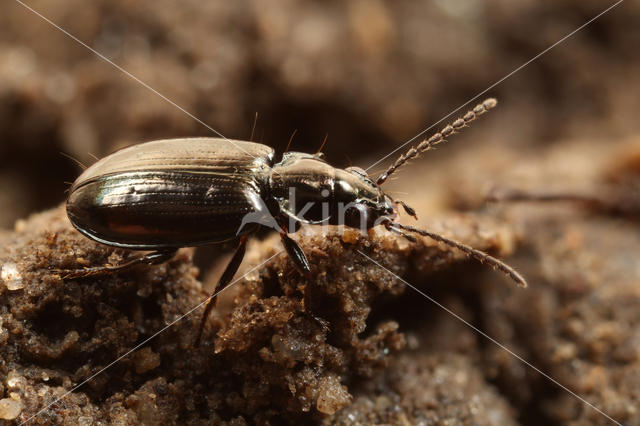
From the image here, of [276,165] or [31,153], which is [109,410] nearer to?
[276,165]

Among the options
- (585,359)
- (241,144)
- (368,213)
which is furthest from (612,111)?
(241,144)

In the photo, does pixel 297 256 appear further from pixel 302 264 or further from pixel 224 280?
pixel 224 280

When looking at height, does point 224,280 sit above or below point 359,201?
below

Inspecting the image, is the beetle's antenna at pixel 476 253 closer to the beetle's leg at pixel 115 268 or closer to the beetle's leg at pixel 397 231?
the beetle's leg at pixel 397 231

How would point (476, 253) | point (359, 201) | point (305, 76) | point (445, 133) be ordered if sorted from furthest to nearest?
point (305, 76) < point (445, 133) < point (359, 201) < point (476, 253)

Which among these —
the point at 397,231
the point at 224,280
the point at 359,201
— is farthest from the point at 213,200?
the point at 397,231

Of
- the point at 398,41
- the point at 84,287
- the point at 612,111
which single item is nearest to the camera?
the point at 84,287

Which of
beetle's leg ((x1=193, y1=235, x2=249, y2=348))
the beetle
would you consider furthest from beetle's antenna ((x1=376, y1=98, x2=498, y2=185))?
beetle's leg ((x1=193, y1=235, x2=249, y2=348))

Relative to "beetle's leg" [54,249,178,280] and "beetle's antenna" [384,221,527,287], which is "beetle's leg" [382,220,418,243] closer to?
"beetle's antenna" [384,221,527,287]
